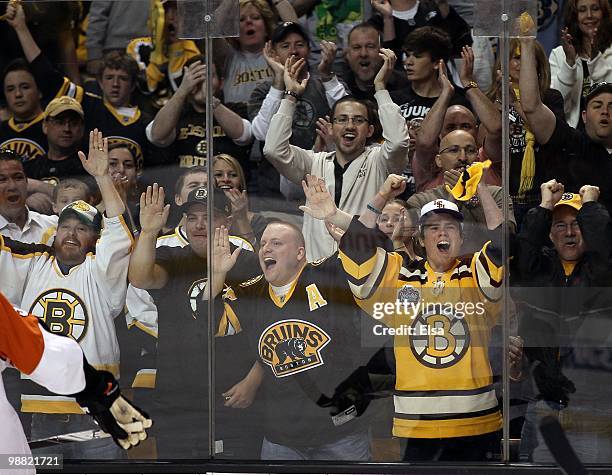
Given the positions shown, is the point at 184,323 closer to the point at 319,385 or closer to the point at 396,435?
the point at 319,385

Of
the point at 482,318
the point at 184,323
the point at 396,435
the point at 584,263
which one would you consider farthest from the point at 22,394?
the point at 584,263

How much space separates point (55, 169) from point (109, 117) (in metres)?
0.33

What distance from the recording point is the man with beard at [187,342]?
5004 mm

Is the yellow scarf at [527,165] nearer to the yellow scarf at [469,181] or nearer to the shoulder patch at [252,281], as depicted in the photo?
the yellow scarf at [469,181]

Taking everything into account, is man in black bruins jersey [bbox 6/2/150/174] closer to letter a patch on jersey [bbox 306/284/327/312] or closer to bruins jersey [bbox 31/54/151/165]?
bruins jersey [bbox 31/54/151/165]

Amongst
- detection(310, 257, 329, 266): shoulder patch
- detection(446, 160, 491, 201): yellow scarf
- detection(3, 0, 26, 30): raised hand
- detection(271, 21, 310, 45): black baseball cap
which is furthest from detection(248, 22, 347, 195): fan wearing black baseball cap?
detection(3, 0, 26, 30): raised hand

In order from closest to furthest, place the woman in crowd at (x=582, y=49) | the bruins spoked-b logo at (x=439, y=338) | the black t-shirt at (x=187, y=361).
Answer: the woman in crowd at (x=582, y=49) → the bruins spoked-b logo at (x=439, y=338) → the black t-shirt at (x=187, y=361)

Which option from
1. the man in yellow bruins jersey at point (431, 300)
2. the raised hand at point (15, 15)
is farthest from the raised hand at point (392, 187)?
the raised hand at point (15, 15)

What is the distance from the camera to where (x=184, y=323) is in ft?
16.5

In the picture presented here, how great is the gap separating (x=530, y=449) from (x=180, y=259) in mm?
1773

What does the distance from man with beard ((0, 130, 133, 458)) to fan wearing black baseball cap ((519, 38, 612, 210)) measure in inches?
75.1

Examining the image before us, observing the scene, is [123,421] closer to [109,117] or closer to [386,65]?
[109,117]

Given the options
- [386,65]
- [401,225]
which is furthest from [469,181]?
[386,65]

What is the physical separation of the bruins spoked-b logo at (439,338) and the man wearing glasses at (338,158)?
1.72 feet
